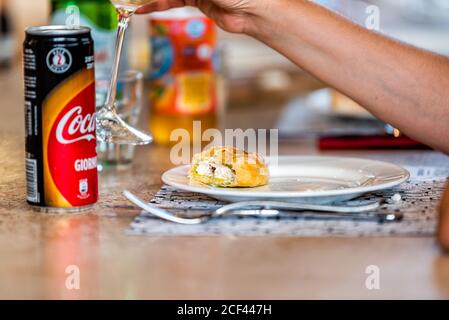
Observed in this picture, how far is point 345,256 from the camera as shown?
3.33ft

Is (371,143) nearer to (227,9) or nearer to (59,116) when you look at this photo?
(227,9)

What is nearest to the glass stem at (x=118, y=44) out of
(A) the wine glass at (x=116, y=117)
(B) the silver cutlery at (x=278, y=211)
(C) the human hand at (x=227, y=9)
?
(A) the wine glass at (x=116, y=117)

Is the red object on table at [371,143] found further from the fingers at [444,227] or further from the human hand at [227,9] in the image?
the fingers at [444,227]

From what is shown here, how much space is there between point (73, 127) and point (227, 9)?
0.34 meters

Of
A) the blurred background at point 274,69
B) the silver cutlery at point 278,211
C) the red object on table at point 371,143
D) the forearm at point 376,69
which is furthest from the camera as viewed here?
the blurred background at point 274,69

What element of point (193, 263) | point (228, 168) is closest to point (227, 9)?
point (228, 168)

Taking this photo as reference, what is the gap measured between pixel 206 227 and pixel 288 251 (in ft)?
0.40

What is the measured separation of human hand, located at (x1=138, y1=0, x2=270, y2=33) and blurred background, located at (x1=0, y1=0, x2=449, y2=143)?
0.40m

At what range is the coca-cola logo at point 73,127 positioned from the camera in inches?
46.0

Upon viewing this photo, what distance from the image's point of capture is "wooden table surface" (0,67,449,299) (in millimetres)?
917

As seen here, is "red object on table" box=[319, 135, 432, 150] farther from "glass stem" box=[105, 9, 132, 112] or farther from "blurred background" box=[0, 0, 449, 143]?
"glass stem" box=[105, 9, 132, 112]

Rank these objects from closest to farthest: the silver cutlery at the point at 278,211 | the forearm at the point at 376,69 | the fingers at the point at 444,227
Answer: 1. the fingers at the point at 444,227
2. the silver cutlery at the point at 278,211
3. the forearm at the point at 376,69
